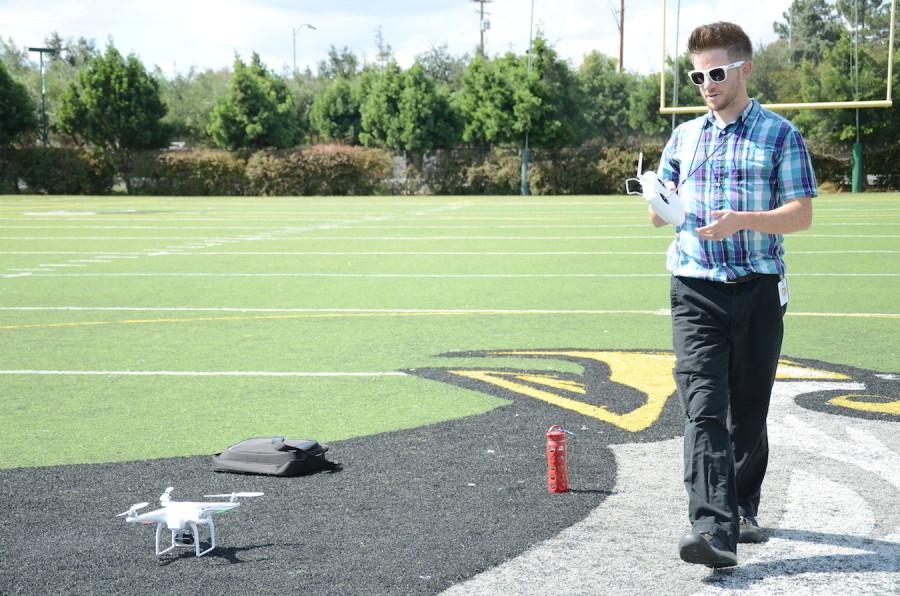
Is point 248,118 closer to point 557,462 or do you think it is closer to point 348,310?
point 348,310

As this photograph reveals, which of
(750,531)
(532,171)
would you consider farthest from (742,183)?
(532,171)

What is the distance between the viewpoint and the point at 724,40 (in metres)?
4.21

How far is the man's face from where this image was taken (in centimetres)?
421

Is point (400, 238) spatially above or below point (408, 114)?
below

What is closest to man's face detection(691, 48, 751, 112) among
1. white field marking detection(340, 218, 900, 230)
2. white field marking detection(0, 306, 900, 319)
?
white field marking detection(0, 306, 900, 319)

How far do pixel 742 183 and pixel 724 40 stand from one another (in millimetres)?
550

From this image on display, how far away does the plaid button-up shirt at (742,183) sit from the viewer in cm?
Result: 421

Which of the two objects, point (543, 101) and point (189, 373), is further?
point (543, 101)

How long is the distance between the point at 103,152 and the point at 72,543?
4588 cm

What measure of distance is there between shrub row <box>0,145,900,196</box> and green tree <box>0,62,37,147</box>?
4.34 feet

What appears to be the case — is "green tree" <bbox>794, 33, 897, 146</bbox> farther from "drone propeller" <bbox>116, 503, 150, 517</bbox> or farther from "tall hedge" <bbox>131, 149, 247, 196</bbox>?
"drone propeller" <bbox>116, 503, 150, 517</bbox>

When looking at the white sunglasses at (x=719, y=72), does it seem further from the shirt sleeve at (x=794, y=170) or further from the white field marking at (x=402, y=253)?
the white field marking at (x=402, y=253)

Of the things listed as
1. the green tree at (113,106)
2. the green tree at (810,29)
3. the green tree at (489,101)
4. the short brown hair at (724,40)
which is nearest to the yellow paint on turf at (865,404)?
the short brown hair at (724,40)

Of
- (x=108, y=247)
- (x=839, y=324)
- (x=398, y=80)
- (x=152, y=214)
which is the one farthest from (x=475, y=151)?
(x=839, y=324)
